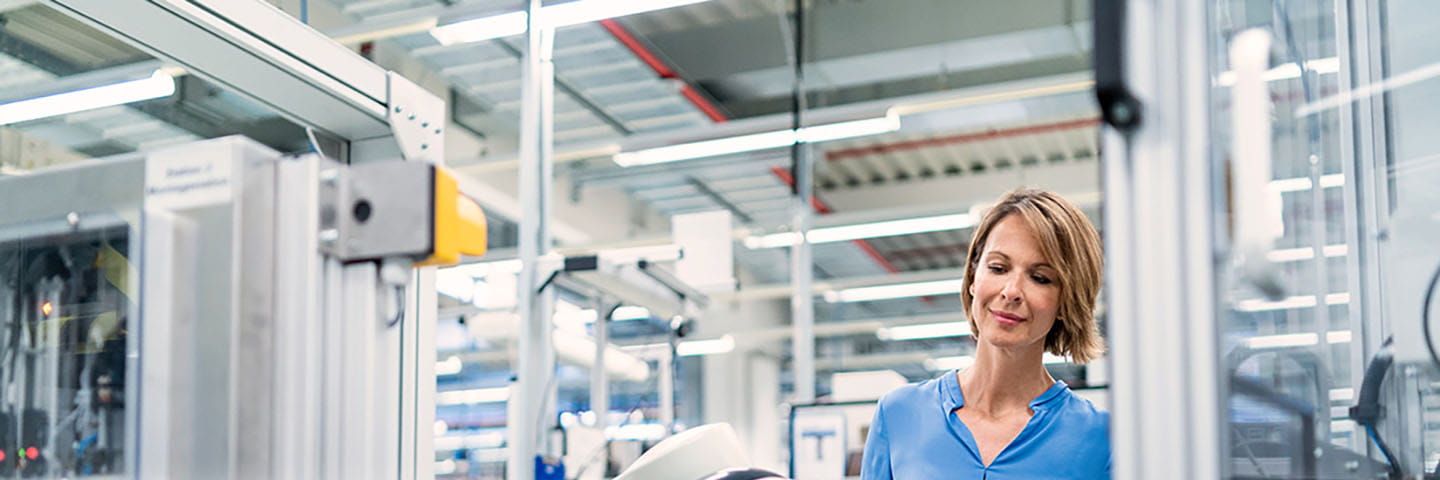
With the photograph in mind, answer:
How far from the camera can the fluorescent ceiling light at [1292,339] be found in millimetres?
1323

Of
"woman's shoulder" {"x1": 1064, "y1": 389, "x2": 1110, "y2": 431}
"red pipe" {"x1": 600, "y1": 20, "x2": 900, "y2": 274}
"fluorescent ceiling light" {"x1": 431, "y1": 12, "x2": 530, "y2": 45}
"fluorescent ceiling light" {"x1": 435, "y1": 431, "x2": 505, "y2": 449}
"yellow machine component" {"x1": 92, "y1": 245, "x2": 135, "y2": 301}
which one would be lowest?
"fluorescent ceiling light" {"x1": 435, "y1": 431, "x2": 505, "y2": 449}

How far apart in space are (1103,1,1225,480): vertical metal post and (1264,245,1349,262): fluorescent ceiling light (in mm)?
69

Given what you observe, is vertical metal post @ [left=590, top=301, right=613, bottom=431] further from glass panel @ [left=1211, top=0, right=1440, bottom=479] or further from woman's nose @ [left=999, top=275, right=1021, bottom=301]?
woman's nose @ [left=999, top=275, right=1021, bottom=301]

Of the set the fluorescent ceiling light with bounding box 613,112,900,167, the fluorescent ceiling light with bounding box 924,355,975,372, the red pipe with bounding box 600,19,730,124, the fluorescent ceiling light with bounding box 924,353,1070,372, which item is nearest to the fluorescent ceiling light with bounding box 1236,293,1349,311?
the fluorescent ceiling light with bounding box 613,112,900,167

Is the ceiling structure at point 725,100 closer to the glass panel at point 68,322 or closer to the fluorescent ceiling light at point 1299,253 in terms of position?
the glass panel at point 68,322

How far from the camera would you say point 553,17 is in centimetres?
464

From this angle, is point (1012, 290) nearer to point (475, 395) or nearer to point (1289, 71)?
point (1289, 71)

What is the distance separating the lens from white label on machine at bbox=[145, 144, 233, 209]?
51.6 inches

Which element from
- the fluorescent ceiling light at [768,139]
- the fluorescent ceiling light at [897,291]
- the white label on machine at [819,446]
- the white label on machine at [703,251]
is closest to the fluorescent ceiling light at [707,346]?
the fluorescent ceiling light at [897,291]

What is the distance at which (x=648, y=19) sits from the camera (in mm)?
7195

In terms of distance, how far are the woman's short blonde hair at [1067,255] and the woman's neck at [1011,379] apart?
1.8 inches

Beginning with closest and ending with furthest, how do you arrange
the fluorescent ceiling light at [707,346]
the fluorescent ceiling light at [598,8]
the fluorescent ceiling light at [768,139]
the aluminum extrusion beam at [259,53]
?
1. the aluminum extrusion beam at [259,53]
2. the fluorescent ceiling light at [598,8]
3. the fluorescent ceiling light at [768,139]
4. the fluorescent ceiling light at [707,346]

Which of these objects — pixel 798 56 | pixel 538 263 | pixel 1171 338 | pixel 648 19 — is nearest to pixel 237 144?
pixel 1171 338

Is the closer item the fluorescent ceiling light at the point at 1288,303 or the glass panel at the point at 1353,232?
the fluorescent ceiling light at the point at 1288,303
